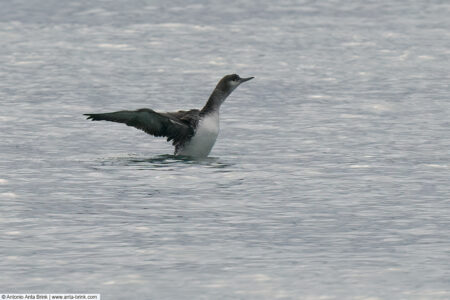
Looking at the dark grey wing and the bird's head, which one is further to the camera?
the bird's head

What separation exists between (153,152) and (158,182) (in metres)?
3.02

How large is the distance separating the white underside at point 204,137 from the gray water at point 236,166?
0.73ft

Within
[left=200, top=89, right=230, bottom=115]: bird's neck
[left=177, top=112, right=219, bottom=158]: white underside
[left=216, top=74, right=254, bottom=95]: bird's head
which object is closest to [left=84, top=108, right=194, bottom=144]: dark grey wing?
[left=177, top=112, right=219, bottom=158]: white underside

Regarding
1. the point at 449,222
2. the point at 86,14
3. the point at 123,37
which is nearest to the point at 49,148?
the point at 449,222

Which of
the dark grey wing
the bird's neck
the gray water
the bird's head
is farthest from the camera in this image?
the bird's head

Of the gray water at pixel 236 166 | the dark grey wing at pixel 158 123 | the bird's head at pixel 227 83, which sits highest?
the bird's head at pixel 227 83

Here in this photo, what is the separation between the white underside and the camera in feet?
65.2

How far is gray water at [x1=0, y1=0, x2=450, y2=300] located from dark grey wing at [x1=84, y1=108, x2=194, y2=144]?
1.36 ft

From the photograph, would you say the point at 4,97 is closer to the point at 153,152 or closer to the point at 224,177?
the point at 153,152

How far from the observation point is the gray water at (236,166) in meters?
13.5

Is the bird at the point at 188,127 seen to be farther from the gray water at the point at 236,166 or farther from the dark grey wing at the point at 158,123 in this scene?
the gray water at the point at 236,166

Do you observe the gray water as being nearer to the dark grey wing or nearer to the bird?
the bird

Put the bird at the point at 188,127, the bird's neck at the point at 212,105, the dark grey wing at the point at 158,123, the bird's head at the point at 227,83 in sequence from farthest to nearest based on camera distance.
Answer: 1. the bird's head at the point at 227,83
2. the bird's neck at the point at 212,105
3. the bird at the point at 188,127
4. the dark grey wing at the point at 158,123

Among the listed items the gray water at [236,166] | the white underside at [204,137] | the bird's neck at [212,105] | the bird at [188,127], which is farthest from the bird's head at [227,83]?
the gray water at [236,166]
